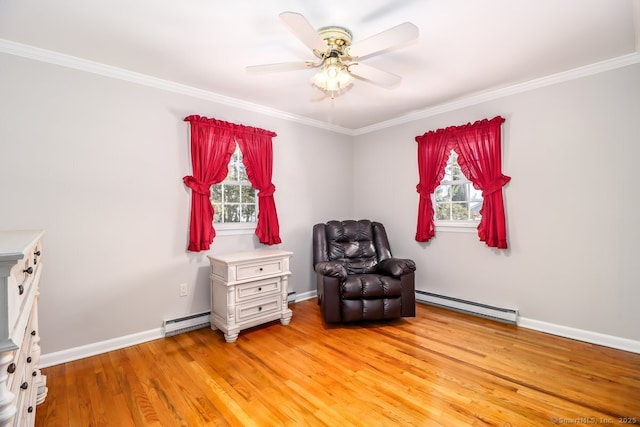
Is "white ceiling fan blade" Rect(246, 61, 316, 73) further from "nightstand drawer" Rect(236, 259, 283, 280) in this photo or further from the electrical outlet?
the electrical outlet

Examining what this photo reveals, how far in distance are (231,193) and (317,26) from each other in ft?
6.64

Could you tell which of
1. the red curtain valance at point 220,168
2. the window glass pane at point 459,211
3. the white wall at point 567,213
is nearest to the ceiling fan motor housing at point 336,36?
the red curtain valance at point 220,168

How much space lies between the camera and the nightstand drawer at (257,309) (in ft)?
9.34

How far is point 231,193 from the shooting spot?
11.3ft

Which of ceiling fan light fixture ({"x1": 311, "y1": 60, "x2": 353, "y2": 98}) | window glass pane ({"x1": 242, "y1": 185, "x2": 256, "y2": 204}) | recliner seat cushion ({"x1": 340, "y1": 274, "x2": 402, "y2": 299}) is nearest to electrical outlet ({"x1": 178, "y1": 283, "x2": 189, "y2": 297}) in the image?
window glass pane ({"x1": 242, "y1": 185, "x2": 256, "y2": 204})

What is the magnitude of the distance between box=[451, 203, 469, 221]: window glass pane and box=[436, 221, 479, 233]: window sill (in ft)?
0.29

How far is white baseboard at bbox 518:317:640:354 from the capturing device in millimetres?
2484

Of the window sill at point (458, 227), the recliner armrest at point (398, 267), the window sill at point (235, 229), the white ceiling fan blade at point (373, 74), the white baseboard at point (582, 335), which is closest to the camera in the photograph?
the white ceiling fan blade at point (373, 74)

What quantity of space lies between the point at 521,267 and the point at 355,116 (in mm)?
2630

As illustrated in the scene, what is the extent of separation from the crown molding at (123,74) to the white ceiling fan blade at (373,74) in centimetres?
167

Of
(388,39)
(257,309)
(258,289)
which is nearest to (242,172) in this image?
(258,289)

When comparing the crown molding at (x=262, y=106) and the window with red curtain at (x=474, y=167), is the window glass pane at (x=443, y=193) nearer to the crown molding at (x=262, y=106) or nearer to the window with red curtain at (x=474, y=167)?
the window with red curtain at (x=474, y=167)

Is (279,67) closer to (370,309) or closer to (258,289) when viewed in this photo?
(258,289)

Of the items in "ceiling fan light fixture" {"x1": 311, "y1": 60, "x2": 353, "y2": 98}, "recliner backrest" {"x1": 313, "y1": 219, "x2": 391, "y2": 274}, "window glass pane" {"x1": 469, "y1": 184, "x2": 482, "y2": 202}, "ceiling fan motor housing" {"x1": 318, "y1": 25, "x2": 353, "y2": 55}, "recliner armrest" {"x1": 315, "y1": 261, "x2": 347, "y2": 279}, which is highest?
"ceiling fan motor housing" {"x1": 318, "y1": 25, "x2": 353, "y2": 55}
